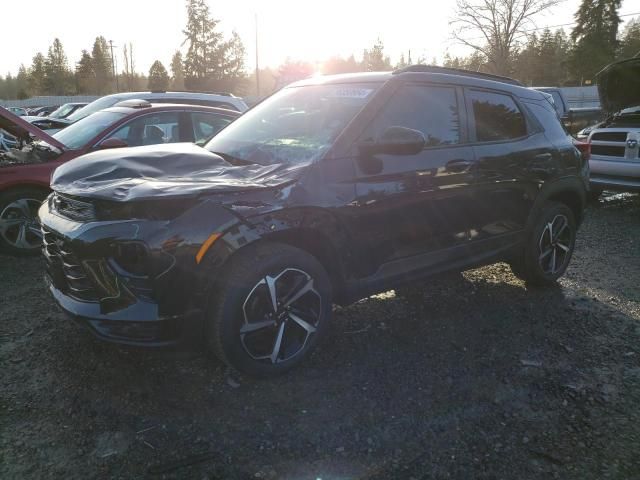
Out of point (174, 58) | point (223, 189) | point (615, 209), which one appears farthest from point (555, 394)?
point (174, 58)

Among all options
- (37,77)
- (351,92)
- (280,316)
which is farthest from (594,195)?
(37,77)

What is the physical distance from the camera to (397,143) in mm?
3186

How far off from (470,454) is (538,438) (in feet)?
1.39

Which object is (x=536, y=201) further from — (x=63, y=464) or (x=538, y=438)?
(x=63, y=464)

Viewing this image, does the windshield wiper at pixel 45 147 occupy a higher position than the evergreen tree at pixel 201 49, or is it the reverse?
the evergreen tree at pixel 201 49

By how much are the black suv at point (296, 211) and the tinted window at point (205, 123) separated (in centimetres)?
245

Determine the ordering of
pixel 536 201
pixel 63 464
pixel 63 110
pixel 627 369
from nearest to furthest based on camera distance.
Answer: pixel 63 464
pixel 627 369
pixel 536 201
pixel 63 110

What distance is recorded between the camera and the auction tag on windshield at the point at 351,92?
3487 millimetres

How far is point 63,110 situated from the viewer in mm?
15086

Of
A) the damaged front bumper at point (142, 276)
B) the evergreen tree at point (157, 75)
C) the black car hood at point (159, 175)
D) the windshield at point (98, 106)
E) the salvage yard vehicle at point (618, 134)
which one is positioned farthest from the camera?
the evergreen tree at point (157, 75)

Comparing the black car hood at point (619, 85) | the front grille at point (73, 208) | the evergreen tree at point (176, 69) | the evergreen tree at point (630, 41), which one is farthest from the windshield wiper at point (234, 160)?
the evergreen tree at point (176, 69)

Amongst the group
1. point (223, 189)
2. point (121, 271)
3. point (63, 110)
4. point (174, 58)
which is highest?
point (174, 58)

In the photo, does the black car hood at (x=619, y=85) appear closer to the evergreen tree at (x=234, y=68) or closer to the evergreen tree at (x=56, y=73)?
the evergreen tree at (x=234, y=68)

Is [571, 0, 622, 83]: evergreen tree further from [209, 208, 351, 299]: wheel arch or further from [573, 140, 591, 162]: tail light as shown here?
[209, 208, 351, 299]: wheel arch
